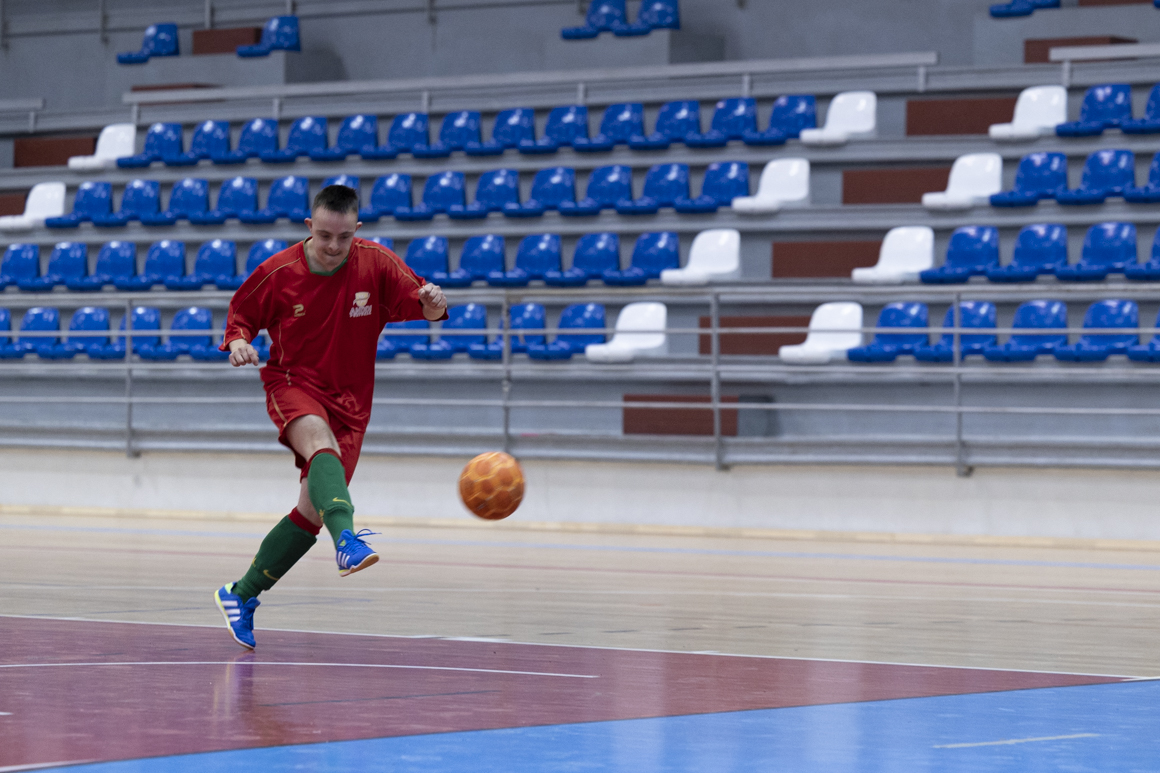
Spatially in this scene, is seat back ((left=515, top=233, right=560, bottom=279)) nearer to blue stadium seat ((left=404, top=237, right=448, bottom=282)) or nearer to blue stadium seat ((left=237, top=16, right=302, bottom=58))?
blue stadium seat ((left=404, top=237, right=448, bottom=282))

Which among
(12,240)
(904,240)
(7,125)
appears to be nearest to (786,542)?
(904,240)

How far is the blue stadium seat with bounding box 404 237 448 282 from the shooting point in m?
13.5

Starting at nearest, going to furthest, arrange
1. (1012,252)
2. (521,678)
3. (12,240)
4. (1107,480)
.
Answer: (521,678), (1107,480), (1012,252), (12,240)

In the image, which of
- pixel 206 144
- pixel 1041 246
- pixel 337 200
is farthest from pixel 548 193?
pixel 337 200

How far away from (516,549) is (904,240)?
12.8ft

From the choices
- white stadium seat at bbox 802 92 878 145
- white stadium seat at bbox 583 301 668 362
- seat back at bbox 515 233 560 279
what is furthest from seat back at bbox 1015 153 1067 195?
seat back at bbox 515 233 560 279

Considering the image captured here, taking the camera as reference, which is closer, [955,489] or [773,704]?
[773,704]

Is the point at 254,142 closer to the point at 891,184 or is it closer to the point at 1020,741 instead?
the point at 891,184

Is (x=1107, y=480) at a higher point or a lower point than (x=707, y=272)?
lower

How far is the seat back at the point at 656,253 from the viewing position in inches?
502

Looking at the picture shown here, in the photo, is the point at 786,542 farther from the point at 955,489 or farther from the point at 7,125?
the point at 7,125

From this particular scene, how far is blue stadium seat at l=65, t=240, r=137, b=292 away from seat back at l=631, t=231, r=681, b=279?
4.57 metres

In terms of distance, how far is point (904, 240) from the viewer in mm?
12039

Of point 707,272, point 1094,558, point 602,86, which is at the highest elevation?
point 602,86
